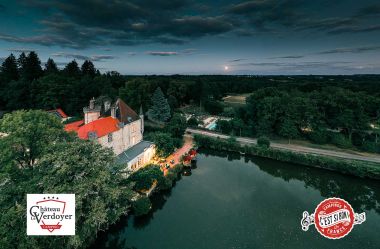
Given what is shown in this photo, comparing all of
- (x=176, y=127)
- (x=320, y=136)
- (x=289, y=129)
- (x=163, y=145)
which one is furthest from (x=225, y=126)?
(x=163, y=145)

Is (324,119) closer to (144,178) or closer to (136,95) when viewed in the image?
(144,178)

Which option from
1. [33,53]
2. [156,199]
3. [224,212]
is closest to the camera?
[224,212]

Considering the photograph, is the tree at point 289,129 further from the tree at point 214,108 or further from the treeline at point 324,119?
the tree at point 214,108

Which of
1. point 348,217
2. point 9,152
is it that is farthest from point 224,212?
point 9,152

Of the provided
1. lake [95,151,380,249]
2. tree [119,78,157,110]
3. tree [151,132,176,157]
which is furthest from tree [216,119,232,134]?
tree [119,78,157,110]

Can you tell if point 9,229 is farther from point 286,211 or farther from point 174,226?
point 286,211
